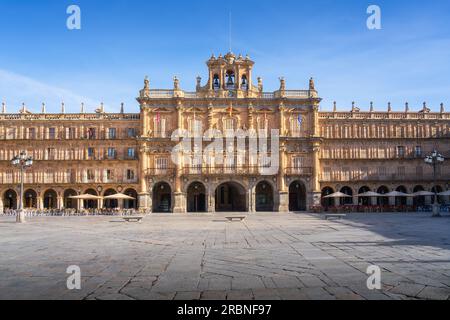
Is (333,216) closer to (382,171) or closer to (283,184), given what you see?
(283,184)

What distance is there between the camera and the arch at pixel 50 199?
5616cm

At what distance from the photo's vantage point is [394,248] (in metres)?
15.6

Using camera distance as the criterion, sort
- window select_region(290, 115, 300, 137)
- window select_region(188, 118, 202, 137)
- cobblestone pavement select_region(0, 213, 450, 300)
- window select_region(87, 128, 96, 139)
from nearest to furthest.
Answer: cobblestone pavement select_region(0, 213, 450, 300) → window select_region(188, 118, 202, 137) → window select_region(290, 115, 300, 137) → window select_region(87, 128, 96, 139)

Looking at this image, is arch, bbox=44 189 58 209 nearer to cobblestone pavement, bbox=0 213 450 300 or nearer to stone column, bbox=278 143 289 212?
stone column, bbox=278 143 289 212

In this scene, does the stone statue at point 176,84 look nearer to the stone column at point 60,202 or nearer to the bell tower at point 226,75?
the bell tower at point 226,75

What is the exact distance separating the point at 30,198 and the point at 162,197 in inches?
658

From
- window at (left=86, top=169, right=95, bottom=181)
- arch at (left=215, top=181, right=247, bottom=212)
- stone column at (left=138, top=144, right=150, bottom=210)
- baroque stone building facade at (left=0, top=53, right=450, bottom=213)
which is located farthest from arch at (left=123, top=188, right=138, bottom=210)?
arch at (left=215, top=181, right=247, bottom=212)

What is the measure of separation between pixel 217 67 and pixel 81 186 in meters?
22.6

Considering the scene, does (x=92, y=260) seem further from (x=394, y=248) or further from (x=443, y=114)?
(x=443, y=114)

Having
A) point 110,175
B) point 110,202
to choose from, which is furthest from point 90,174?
point 110,202

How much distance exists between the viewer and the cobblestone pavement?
9.02 metres

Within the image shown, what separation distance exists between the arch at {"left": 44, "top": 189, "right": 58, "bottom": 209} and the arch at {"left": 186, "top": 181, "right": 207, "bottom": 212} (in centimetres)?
1708

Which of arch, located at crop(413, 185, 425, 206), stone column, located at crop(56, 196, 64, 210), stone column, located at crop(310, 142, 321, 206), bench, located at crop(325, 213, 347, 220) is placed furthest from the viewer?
arch, located at crop(413, 185, 425, 206)

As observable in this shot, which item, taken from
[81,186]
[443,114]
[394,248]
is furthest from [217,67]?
[394,248]
